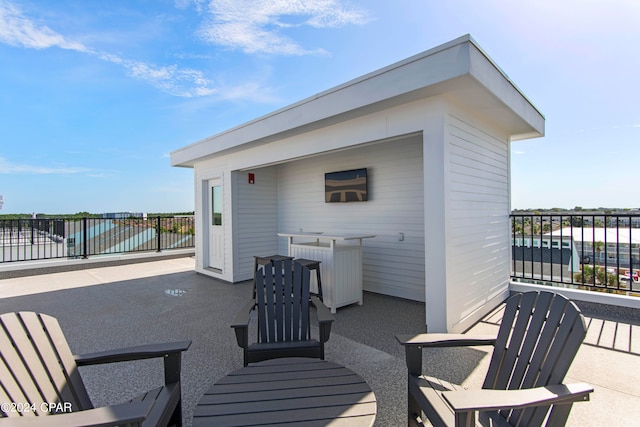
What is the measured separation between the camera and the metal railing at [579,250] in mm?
Result: 4062

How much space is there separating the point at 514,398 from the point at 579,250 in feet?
15.1

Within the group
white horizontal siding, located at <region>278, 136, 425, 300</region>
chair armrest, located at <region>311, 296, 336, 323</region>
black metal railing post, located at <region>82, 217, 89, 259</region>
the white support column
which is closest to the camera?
chair armrest, located at <region>311, 296, 336, 323</region>

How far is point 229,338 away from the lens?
3.37 meters

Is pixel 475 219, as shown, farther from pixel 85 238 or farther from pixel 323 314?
pixel 85 238

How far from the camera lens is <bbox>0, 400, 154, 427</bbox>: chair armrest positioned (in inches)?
39.9

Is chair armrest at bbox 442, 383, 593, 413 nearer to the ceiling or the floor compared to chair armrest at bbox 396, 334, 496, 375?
nearer to the ceiling

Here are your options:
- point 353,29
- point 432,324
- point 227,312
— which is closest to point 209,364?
point 227,312

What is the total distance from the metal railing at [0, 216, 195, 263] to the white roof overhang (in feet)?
20.3

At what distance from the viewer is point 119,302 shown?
4.91 meters

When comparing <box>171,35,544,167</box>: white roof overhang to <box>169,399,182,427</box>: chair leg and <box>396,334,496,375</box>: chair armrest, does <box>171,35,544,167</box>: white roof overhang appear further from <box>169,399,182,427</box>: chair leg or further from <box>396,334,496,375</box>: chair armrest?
<box>169,399,182,427</box>: chair leg

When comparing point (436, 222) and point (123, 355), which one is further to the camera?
point (436, 222)

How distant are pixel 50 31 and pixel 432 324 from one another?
9.24m

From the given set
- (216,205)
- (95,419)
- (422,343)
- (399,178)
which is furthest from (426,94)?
(216,205)

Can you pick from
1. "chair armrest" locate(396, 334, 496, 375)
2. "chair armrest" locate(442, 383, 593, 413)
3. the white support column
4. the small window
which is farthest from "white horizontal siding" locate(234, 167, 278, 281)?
"chair armrest" locate(442, 383, 593, 413)
